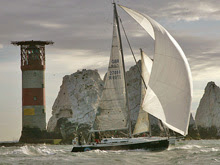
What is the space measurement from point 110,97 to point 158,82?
4.30 meters

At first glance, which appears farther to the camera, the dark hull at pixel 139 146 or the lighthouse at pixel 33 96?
the lighthouse at pixel 33 96

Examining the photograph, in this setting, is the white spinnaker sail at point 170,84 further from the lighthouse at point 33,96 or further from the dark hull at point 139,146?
the lighthouse at point 33,96

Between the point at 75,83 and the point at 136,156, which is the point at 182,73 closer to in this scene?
the point at 136,156

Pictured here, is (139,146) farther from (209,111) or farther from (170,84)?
(209,111)

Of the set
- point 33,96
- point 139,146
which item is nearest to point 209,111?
point 33,96

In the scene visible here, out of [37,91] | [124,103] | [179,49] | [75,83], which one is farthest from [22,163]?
[75,83]

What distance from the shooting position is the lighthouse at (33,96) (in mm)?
50219

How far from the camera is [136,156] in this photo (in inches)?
1118

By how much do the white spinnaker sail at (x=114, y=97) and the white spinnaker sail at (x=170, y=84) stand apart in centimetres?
354

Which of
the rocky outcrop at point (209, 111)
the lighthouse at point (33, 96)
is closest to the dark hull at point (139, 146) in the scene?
the lighthouse at point (33, 96)

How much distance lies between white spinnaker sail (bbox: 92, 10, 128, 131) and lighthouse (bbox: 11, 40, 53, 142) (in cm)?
1953

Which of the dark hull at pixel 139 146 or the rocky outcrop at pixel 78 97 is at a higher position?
the rocky outcrop at pixel 78 97

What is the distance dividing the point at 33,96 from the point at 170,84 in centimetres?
2444

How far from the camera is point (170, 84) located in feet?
92.5
